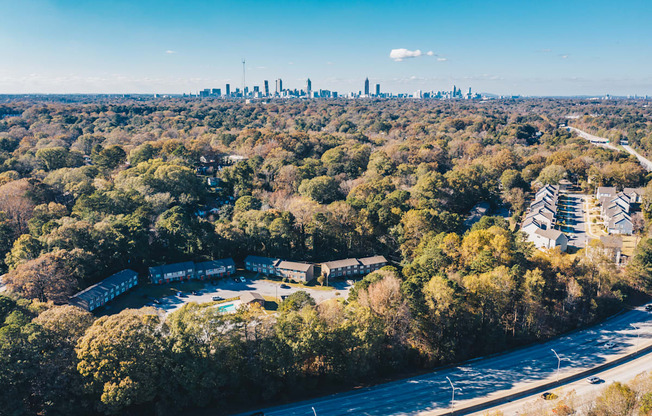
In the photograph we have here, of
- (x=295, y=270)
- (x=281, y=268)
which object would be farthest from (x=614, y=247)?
(x=281, y=268)

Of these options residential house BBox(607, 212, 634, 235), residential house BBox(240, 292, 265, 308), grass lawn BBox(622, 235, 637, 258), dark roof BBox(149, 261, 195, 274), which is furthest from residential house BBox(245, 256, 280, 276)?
residential house BBox(607, 212, 634, 235)

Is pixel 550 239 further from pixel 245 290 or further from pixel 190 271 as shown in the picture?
pixel 190 271

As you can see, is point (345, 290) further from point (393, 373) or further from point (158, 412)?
point (158, 412)

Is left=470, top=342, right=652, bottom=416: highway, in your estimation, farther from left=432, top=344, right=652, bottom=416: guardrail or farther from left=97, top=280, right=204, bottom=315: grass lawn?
left=97, top=280, right=204, bottom=315: grass lawn

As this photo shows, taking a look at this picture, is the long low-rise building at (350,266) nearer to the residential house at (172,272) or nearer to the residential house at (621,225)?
the residential house at (172,272)

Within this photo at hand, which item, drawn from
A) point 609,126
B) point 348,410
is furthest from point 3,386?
point 609,126

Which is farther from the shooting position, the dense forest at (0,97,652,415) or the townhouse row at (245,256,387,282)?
the townhouse row at (245,256,387,282)
